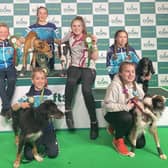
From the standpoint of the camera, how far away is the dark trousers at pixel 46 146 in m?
2.46

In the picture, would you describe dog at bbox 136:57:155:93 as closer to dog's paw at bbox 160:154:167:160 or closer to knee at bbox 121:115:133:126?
knee at bbox 121:115:133:126

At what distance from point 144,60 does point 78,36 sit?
0.68 meters

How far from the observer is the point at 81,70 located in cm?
314

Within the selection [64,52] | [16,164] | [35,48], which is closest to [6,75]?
[35,48]

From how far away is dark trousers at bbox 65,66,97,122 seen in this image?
3.00 m

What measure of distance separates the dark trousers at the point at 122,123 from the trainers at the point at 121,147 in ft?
0.11

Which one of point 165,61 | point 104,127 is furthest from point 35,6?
point 104,127

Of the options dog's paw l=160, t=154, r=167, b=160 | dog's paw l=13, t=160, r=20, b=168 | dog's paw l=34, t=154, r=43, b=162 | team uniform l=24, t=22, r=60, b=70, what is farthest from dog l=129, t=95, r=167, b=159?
team uniform l=24, t=22, r=60, b=70

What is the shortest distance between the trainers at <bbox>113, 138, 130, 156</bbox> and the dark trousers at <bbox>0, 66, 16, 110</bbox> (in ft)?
3.48

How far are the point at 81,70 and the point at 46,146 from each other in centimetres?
87

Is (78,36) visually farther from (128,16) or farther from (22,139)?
(128,16)

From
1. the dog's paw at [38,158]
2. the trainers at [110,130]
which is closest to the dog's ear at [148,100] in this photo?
the trainers at [110,130]

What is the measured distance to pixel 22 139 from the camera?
232cm

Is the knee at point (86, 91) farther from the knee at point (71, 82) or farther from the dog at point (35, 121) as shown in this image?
the dog at point (35, 121)
